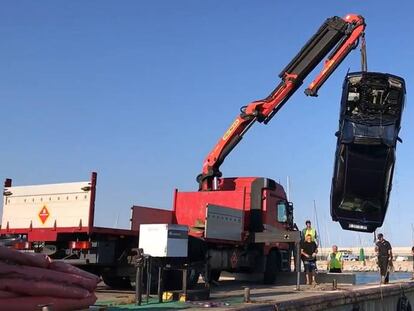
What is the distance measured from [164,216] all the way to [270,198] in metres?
3.31

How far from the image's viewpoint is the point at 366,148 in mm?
13953

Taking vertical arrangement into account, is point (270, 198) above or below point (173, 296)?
above

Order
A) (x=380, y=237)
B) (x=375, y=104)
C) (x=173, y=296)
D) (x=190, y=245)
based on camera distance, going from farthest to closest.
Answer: (x=380, y=237)
(x=375, y=104)
(x=190, y=245)
(x=173, y=296)

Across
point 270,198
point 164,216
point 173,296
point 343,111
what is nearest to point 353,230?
point 270,198

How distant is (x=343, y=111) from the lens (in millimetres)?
13547

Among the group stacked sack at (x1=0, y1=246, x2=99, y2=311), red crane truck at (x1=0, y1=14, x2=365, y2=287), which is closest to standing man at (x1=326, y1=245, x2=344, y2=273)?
red crane truck at (x1=0, y1=14, x2=365, y2=287)

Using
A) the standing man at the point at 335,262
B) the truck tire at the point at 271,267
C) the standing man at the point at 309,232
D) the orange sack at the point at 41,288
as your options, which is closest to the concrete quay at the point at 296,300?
the orange sack at the point at 41,288

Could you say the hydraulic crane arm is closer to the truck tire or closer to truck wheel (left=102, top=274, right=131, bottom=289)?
the truck tire

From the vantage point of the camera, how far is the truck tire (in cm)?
1636

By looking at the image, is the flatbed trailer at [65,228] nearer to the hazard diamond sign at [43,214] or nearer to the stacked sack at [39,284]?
the hazard diamond sign at [43,214]

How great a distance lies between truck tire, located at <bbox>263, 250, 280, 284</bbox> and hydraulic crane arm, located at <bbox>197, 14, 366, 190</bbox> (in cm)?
273

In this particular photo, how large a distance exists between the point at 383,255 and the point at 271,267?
10.7 ft

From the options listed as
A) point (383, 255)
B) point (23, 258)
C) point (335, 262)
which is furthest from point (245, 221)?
point (23, 258)

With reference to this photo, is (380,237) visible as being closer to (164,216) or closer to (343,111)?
(343,111)
